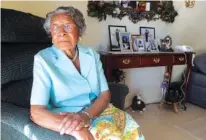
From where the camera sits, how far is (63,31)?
1283 millimetres

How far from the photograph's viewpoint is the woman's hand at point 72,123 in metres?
1.03

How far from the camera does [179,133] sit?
7.53 feet

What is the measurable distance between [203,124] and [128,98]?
929mm

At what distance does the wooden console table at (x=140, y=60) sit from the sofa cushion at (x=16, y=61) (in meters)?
0.99

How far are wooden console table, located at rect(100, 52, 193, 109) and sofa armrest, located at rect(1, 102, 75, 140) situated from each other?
4.09 feet

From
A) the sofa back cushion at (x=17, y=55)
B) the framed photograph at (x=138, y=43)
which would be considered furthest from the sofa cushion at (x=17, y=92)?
the framed photograph at (x=138, y=43)

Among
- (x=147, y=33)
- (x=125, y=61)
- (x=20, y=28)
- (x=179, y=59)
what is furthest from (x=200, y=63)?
(x=20, y=28)

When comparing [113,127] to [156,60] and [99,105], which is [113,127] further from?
[156,60]

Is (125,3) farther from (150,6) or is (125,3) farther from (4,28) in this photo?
(4,28)

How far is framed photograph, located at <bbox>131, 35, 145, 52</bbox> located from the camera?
2.74 m

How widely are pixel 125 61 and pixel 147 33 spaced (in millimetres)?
676

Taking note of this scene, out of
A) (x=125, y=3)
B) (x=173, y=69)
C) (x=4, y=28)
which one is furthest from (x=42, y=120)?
(x=173, y=69)

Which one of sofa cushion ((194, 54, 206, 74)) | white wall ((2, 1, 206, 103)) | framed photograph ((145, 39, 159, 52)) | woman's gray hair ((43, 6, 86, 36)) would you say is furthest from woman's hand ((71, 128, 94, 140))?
sofa cushion ((194, 54, 206, 74))

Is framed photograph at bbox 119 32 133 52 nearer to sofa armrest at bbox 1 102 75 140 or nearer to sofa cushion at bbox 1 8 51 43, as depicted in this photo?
sofa cushion at bbox 1 8 51 43
